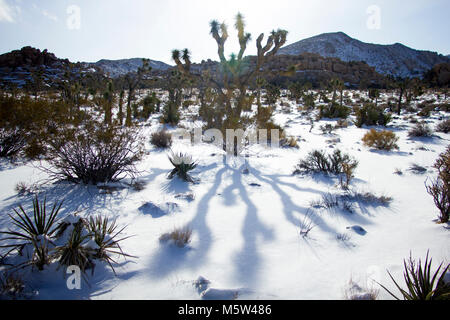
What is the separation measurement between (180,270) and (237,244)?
0.87 m

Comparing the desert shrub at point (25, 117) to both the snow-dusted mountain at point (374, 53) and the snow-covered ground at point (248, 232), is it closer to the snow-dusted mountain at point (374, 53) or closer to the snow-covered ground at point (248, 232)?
the snow-covered ground at point (248, 232)

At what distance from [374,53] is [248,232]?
94577 millimetres

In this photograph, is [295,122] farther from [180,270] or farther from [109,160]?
[180,270]

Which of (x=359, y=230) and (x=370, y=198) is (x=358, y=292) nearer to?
(x=359, y=230)

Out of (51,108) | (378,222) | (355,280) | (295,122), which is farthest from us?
(295,122)

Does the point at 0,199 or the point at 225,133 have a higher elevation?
the point at 225,133

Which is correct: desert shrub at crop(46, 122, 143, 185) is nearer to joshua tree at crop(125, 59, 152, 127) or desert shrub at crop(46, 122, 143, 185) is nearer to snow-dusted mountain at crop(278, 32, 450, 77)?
joshua tree at crop(125, 59, 152, 127)

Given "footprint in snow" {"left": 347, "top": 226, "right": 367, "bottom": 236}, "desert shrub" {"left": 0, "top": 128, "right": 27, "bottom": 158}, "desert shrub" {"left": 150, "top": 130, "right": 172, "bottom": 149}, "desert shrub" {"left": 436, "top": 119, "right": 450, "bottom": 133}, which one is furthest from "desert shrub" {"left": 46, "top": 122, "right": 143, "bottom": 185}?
"desert shrub" {"left": 436, "top": 119, "right": 450, "bottom": 133}

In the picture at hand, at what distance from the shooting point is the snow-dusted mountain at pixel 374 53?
6969cm

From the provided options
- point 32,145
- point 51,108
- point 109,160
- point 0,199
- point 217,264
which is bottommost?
point 217,264

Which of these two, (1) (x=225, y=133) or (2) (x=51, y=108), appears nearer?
(2) (x=51, y=108)

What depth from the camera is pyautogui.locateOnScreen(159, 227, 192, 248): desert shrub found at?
9.88ft

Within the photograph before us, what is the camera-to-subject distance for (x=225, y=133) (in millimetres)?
9133

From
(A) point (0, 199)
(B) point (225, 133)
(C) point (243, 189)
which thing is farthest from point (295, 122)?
(A) point (0, 199)
